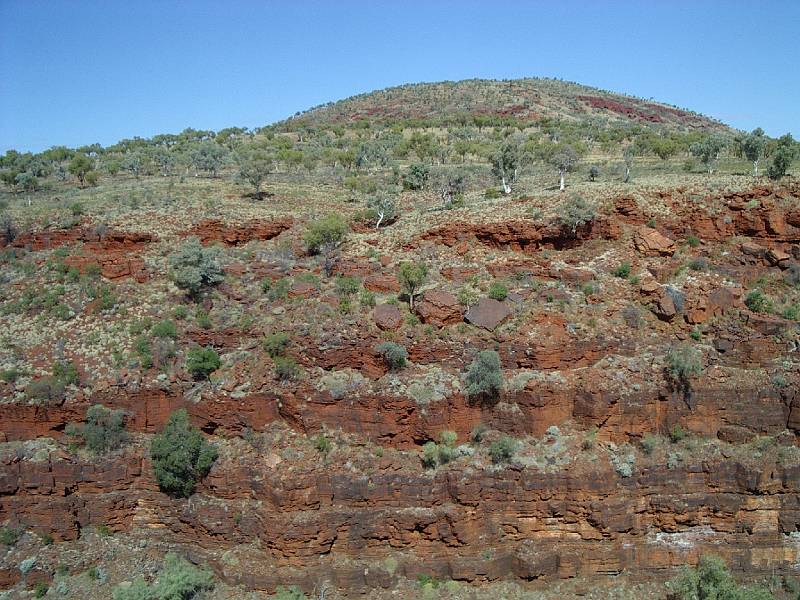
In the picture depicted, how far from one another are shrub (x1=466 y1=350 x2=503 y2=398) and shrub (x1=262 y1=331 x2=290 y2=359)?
22.6 ft

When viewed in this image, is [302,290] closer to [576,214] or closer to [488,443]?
[488,443]

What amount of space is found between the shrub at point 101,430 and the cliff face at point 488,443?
0.44 meters

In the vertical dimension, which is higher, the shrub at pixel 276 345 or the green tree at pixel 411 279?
the green tree at pixel 411 279

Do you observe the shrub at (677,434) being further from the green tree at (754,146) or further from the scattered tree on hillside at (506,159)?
the green tree at (754,146)

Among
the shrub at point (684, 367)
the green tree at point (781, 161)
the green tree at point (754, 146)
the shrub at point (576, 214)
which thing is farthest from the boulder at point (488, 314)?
the green tree at point (754, 146)

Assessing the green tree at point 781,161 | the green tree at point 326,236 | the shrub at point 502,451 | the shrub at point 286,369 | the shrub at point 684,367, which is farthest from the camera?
the green tree at point 326,236

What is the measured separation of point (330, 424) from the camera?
65.0ft

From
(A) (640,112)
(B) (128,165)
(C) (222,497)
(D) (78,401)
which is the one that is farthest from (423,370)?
(A) (640,112)

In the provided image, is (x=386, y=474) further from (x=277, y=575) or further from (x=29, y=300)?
(x=29, y=300)

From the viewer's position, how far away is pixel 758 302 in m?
20.8

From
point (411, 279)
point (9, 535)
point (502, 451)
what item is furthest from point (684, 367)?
point (9, 535)

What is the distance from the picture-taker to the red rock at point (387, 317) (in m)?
21.4

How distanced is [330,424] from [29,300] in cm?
1479

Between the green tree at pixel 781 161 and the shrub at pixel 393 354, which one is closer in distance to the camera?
the shrub at pixel 393 354
